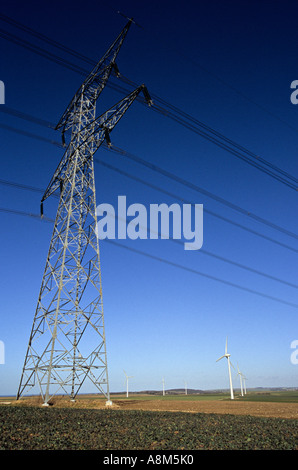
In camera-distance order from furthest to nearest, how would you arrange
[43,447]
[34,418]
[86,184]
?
1. [86,184]
2. [34,418]
3. [43,447]

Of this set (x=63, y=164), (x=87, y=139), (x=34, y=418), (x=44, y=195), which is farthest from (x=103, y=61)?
(x=34, y=418)

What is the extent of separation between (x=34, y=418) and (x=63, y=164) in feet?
79.1

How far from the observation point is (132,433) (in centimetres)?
1523

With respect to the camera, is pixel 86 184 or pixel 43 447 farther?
pixel 86 184

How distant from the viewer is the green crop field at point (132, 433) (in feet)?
42.7

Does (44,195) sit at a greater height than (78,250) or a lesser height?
greater

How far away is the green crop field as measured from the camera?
13008 mm

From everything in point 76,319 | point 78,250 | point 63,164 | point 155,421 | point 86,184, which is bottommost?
point 155,421

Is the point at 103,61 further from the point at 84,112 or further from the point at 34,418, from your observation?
the point at 34,418

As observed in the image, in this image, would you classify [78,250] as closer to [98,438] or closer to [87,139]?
[87,139]
